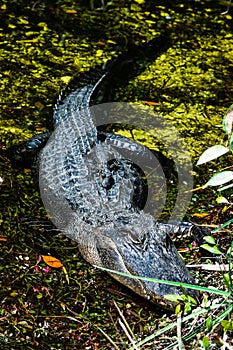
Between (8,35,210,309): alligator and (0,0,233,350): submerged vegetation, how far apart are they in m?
0.12

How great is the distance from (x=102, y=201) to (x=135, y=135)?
1.18 metres

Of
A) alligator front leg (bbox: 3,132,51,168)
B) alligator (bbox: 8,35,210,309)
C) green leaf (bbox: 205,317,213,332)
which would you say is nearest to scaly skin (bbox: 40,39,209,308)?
alligator (bbox: 8,35,210,309)

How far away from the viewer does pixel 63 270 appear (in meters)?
3.58

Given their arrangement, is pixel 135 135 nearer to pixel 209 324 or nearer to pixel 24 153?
pixel 24 153

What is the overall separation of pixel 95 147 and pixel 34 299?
4.21 ft

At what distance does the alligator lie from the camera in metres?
3.28

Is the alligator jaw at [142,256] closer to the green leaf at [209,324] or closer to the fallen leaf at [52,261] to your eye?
the fallen leaf at [52,261]

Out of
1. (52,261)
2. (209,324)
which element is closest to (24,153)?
(52,261)

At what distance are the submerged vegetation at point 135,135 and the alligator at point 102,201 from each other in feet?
0.40

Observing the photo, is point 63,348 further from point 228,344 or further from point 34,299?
point 228,344

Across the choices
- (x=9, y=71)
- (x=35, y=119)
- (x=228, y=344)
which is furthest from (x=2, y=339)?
(x=9, y=71)

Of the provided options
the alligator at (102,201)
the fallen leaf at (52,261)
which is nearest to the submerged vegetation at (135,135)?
the fallen leaf at (52,261)

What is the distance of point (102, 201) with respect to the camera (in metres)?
3.82

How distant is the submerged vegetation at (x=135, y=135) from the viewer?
3.13 meters
